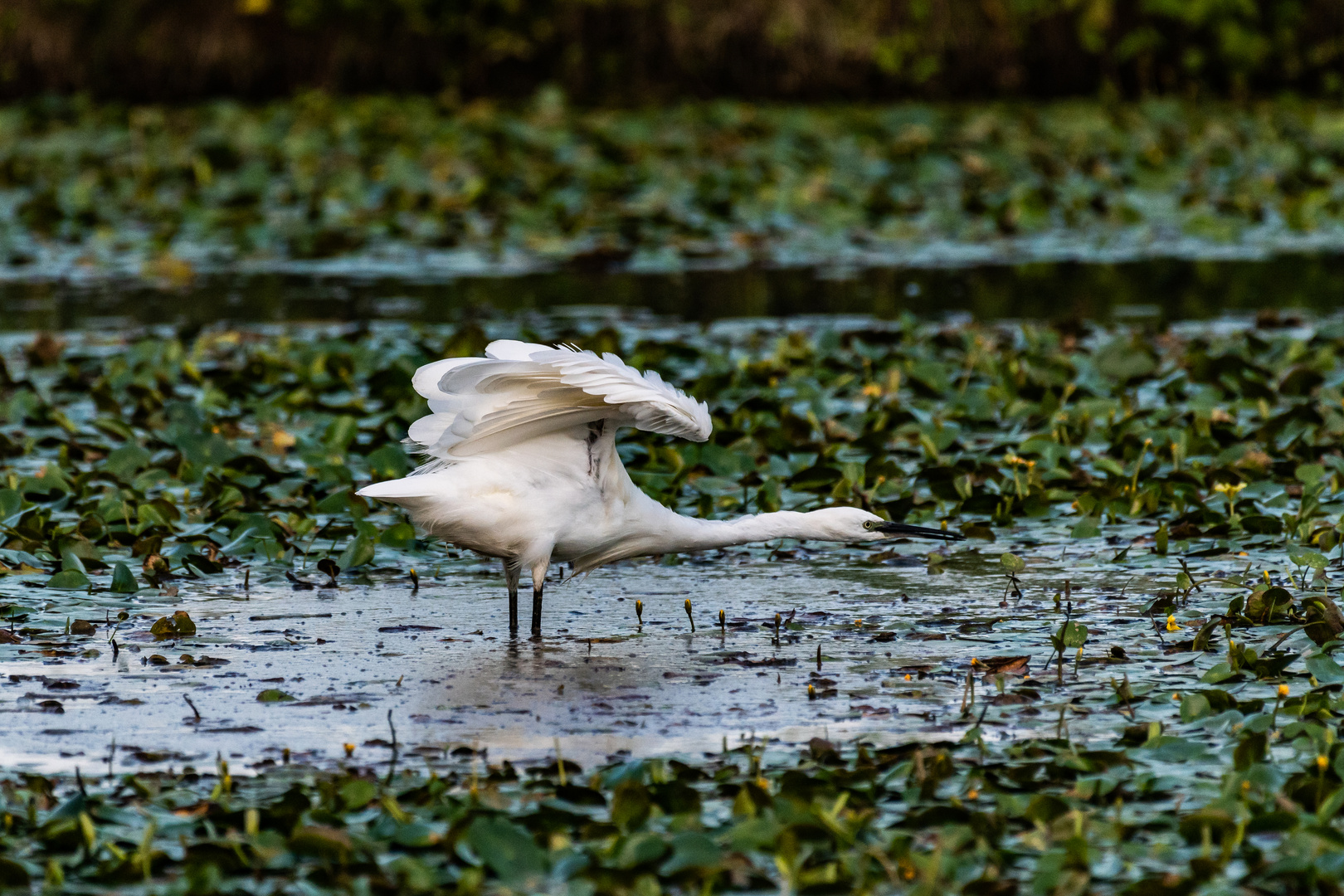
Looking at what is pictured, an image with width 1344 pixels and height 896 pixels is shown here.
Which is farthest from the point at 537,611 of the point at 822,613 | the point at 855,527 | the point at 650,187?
the point at 650,187

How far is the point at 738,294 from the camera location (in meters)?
11.9

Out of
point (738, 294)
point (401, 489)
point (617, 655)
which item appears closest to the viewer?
point (401, 489)

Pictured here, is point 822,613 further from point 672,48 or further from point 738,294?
point 672,48

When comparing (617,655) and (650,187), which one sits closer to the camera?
(617,655)

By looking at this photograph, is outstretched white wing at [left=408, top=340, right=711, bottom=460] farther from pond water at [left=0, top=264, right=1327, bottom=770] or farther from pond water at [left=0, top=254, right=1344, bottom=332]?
pond water at [left=0, top=254, right=1344, bottom=332]

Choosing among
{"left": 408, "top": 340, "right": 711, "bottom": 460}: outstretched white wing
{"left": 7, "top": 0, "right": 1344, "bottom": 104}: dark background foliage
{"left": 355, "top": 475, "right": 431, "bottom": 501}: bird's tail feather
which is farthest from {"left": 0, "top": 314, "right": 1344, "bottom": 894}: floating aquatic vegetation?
{"left": 7, "top": 0, "right": 1344, "bottom": 104}: dark background foliage

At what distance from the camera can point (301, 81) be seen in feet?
63.7

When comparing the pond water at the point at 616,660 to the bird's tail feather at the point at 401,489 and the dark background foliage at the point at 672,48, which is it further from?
the dark background foliage at the point at 672,48

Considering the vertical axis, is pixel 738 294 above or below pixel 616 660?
above

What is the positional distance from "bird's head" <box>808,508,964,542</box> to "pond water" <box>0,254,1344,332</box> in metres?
4.86

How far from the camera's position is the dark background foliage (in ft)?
60.3

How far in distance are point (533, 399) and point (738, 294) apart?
6693mm

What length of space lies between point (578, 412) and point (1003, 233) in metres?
8.63

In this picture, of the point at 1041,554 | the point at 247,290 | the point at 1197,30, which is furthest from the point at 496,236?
the point at 1197,30
